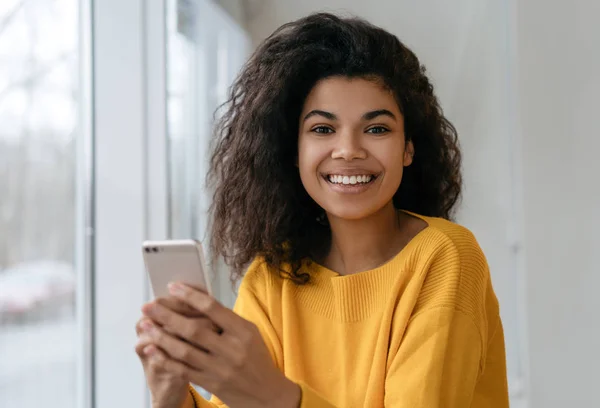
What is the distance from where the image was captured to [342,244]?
3.84 ft

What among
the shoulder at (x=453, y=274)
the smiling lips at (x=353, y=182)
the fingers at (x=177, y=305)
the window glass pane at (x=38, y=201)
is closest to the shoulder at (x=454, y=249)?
the shoulder at (x=453, y=274)

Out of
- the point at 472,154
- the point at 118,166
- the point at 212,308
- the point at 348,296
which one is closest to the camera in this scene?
the point at 212,308

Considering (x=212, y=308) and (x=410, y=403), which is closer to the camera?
(x=212, y=308)

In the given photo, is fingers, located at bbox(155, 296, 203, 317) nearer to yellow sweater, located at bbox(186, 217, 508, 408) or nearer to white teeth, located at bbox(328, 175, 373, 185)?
yellow sweater, located at bbox(186, 217, 508, 408)

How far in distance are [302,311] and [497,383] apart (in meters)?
0.31

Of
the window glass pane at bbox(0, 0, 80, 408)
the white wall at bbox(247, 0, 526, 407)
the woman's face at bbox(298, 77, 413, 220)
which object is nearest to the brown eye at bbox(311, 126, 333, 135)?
the woman's face at bbox(298, 77, 413, 220)

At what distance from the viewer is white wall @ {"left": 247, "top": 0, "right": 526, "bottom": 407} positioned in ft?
7.48

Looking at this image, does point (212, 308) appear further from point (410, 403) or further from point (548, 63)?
point (548, 63)

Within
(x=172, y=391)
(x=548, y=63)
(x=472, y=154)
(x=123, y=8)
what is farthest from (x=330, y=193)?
(x=548, y=63)

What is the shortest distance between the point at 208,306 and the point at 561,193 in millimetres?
1712

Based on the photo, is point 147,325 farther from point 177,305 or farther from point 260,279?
point 260,279

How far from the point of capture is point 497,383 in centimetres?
112

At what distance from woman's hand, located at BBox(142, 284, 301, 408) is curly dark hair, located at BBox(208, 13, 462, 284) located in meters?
0.32

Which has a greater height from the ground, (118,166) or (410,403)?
(118,166)
